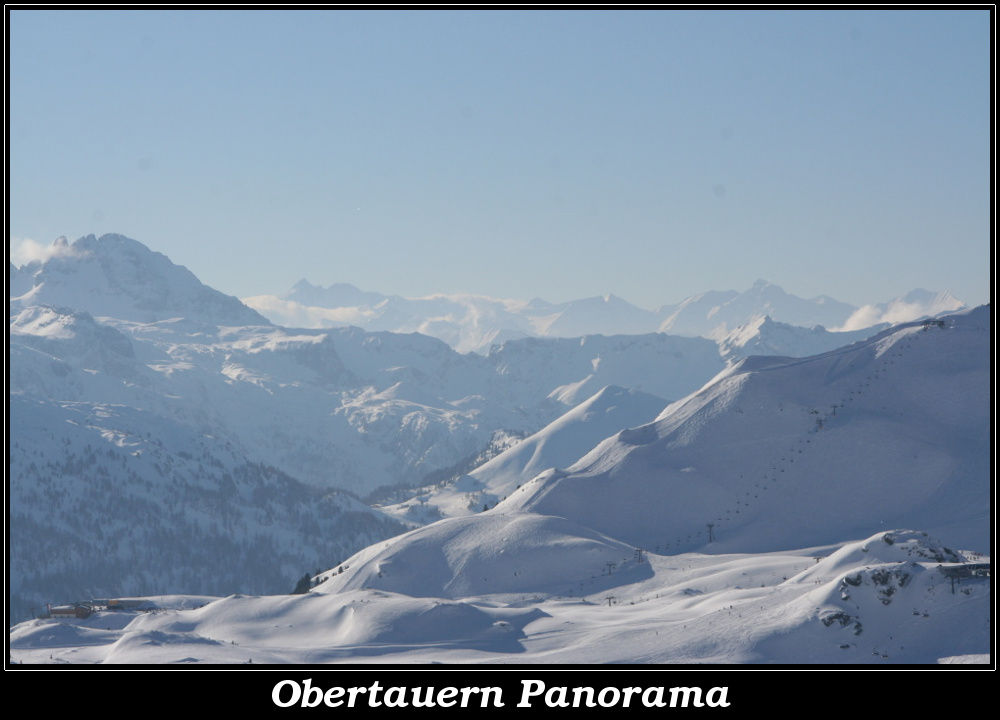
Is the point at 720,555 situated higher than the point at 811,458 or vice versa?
the point at 811,458

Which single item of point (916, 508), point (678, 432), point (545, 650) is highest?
point (678, 432)

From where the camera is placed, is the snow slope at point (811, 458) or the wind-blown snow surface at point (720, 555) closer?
the wind-blown snow surface at point (720, 555)

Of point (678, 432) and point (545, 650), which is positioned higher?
point (678, 432)

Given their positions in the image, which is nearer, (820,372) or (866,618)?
(866,618)

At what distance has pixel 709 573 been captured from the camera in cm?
11619

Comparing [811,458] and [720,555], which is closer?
[720,555]

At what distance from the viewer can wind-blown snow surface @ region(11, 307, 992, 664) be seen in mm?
79875

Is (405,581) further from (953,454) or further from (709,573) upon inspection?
(953,454)

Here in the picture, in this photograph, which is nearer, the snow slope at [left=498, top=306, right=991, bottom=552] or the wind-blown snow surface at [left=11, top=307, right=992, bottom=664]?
the wind-blown snow surface at [left=11, top=307, right=992, bottom=664]

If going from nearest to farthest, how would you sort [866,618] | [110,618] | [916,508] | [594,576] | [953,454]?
[866,618], [110,618], [594,576], [916,508], [953,454]

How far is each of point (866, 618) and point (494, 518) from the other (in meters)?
70.1

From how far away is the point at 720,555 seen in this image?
420 feet

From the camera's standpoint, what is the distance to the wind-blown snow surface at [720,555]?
3145 inches
